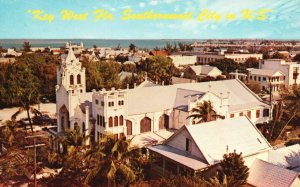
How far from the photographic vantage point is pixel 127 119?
48.2 meters

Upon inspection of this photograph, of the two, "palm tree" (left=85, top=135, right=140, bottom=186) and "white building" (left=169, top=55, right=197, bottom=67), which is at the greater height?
"white building" (left=169, top=55, right=197, bottom=67)

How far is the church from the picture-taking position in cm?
4700

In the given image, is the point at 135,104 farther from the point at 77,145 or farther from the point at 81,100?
the point at 77,145

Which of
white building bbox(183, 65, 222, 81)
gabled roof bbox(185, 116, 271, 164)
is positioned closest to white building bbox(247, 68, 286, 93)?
white building bbox(183, 65, 222, 81)

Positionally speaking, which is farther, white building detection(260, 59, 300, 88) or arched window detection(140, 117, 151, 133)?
white building detection(260, 59, 300, 88)

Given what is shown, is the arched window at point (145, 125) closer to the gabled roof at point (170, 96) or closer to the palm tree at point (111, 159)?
the gabled roof at point (170, 96)

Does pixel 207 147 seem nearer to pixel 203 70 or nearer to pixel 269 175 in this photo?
pixel 269 175

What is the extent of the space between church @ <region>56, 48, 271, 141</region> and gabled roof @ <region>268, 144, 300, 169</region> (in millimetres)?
13891

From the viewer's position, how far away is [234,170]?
103 ft

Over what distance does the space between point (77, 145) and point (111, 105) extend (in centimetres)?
1109

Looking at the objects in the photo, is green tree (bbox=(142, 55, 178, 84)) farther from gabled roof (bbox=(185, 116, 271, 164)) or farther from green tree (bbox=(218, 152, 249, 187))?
green tree (bbox=(218, 152, 249, 187))

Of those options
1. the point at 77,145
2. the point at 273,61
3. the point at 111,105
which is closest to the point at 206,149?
the point at 77,145

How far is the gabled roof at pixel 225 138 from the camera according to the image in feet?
115

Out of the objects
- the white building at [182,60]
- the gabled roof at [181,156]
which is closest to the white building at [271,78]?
the gabled roof at [181,156]
